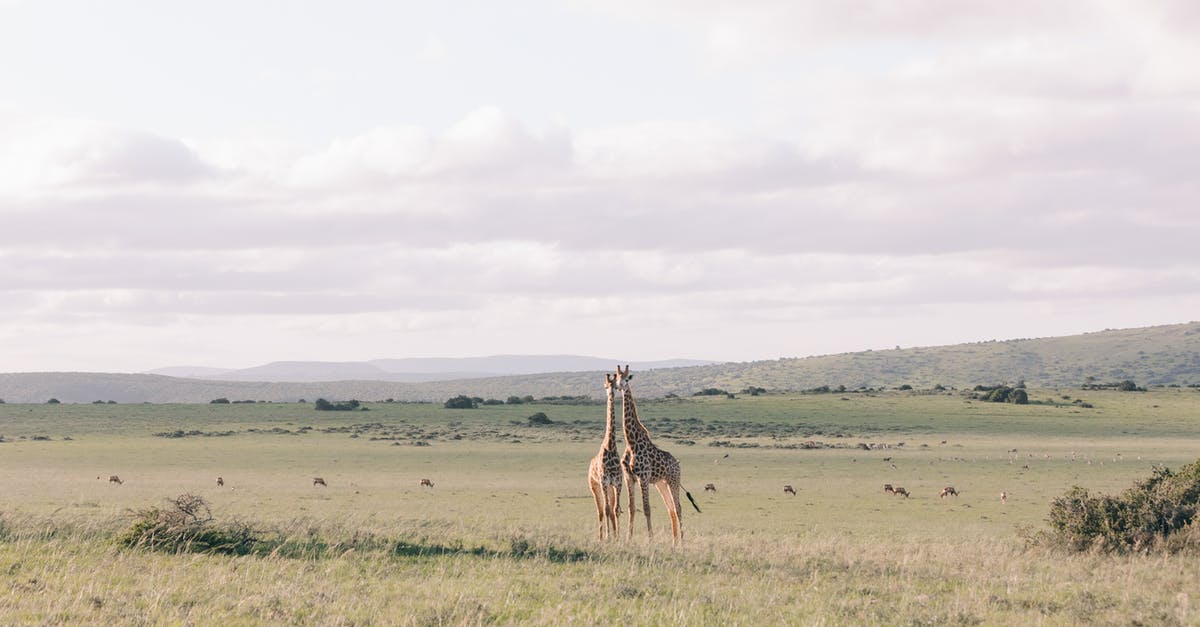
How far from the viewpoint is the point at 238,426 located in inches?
2995

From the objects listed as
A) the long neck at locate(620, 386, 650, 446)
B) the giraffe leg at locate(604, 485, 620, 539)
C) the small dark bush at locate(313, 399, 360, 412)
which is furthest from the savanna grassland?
the small dark bush at locate(313, 399, 360, 412)

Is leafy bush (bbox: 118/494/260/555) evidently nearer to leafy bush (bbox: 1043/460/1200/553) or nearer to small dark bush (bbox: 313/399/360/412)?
leafy bush (bbox: 1043/460/1200/553)

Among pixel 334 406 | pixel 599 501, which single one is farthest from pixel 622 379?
pixel 334 406

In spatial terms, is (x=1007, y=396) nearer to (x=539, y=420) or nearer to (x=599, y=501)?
(x=539, y=420)

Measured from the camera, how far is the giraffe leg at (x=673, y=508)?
20484 millimetres

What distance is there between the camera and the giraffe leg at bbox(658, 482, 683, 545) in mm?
20484

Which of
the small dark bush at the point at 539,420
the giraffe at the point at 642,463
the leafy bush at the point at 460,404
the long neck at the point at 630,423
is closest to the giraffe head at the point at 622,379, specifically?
the giraffe at the point at 642,463

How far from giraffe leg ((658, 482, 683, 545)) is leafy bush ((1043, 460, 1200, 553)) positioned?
704 centimetres

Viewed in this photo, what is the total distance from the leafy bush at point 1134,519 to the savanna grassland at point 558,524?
0.76 m

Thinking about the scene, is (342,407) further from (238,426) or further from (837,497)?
(837,497)

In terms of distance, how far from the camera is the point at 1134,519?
21.3 m

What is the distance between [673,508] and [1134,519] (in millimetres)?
8479

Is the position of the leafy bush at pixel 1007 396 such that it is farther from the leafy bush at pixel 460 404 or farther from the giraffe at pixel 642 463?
the giraffe at pixel 642 463

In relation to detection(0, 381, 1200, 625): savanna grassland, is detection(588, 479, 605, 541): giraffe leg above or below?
above
